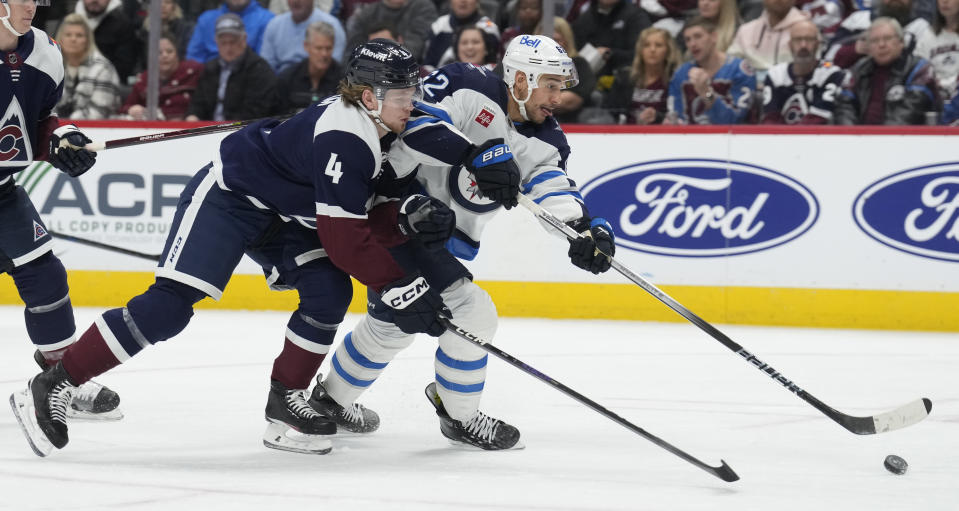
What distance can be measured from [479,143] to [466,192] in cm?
14

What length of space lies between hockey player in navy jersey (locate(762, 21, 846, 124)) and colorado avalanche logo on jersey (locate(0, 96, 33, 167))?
3582 mm

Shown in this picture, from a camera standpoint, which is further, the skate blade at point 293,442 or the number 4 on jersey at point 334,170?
the skate blade at point 293,442

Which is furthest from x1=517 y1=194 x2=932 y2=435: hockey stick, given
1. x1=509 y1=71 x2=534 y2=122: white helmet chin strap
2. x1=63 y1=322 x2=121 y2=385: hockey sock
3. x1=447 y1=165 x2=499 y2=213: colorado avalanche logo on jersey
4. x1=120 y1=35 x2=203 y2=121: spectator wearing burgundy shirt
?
x1=120 y1=35 x2=203 y2=121: spectator wearing burgundy shirt

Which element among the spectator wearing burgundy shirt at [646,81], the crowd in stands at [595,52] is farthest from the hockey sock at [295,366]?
the spectator wearing burgundy shirt at [646,81]

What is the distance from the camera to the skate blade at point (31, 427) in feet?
10.1

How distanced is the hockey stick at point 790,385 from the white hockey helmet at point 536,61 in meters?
0.33

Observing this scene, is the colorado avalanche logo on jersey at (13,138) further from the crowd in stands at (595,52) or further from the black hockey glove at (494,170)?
the crowd in stands at (595,52)

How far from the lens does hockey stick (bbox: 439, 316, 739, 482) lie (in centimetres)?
283

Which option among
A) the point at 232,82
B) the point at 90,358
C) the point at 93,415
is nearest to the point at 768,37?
the point at 232,82

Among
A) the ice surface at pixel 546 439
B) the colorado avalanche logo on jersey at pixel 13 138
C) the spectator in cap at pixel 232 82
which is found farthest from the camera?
the spectator in cap at pixel 232 82

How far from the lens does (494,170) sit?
121 inches

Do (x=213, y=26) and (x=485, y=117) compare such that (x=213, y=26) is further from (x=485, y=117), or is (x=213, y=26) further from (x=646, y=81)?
(x=485, y=117)

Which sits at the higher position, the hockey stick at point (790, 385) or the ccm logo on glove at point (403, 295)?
the ccm logo on glove at point (403, 295)

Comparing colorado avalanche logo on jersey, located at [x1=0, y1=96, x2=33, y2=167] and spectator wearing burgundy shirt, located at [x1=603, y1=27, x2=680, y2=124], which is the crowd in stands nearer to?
spectator wearing burgundy shirt, located at [x1=603, y1=27, x2=680, y2=124]
